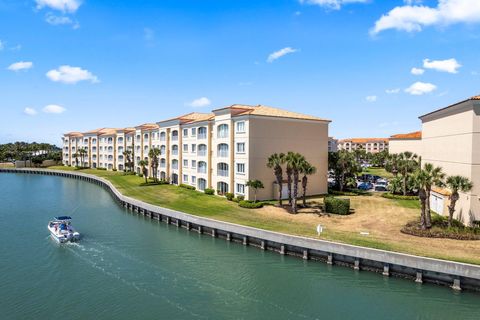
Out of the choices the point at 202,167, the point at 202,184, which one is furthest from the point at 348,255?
the point at 202,167

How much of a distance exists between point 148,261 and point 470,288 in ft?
89.0

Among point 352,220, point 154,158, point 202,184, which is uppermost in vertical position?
point 154,158

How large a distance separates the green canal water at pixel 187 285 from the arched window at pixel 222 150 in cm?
2175

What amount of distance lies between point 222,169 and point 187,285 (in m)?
35.4

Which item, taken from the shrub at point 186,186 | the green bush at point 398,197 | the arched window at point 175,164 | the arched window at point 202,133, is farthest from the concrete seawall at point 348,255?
the arched window at point 175,164

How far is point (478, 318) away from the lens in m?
23.4

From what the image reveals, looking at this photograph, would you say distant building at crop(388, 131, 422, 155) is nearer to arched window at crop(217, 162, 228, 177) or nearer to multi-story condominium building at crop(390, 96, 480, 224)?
multi-story condominium building at crop(390, 96, 480, 224)

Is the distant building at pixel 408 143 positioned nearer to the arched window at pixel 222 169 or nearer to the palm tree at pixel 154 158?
the arched window at pixel 222 169

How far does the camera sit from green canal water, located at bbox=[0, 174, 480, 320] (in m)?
24.3

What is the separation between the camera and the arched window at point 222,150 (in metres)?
61.5

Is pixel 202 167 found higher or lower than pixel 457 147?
lower

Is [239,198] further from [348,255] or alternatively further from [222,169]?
[348,255]

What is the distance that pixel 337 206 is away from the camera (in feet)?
154

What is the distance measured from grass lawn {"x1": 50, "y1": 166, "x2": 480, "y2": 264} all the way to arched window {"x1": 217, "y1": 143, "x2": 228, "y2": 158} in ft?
24.6
